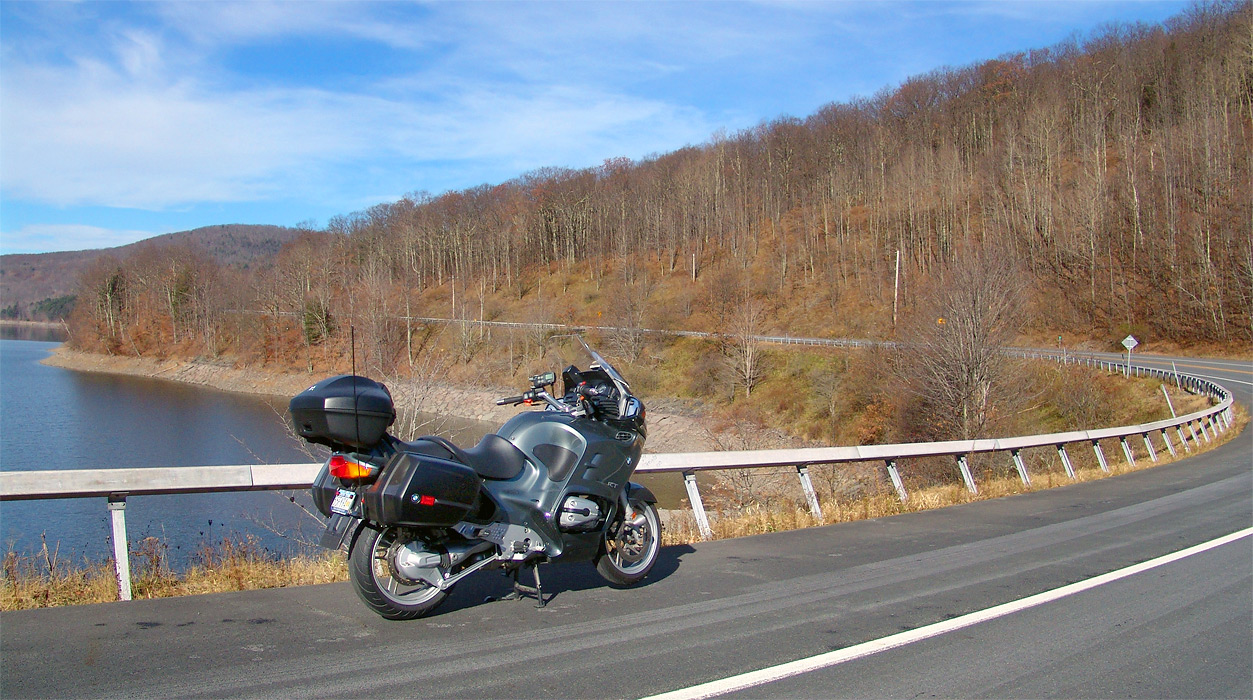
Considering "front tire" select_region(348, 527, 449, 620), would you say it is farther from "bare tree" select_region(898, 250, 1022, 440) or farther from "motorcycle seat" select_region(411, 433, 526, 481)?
"bare tree" select_region(898, 250, 1022, 440)

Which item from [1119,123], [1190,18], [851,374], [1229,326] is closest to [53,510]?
[851,374]

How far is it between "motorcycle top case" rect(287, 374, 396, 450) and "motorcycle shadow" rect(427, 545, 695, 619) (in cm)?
132

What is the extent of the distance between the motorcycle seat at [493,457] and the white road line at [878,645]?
2.00m

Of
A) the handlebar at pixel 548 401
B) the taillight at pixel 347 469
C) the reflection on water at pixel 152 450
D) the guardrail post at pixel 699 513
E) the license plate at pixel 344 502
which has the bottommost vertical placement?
the reflection on water at pixel 152 450

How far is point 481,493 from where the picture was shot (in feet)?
17.5

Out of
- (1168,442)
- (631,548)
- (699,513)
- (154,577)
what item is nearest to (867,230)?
(1168,442)

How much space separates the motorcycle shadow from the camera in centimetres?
566

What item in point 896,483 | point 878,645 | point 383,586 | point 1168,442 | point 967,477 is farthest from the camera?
point 1168,442

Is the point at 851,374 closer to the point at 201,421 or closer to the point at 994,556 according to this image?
the point at 201,421

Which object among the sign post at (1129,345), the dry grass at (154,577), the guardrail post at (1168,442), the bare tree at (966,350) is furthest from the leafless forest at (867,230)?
the dry grass at (154,577)

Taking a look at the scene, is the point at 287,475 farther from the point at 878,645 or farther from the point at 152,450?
the point at 152,450

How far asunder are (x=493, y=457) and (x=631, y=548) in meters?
1.48

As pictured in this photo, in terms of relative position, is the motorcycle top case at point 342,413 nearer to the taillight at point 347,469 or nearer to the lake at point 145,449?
the taillight at point 347,469

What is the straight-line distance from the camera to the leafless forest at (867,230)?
56.1 m
